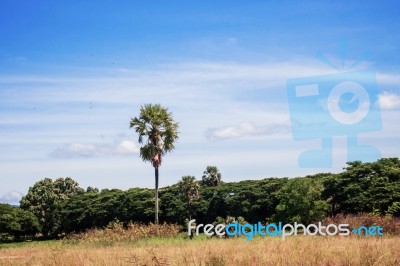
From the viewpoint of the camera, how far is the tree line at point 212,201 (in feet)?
155

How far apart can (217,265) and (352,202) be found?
46.6 metres

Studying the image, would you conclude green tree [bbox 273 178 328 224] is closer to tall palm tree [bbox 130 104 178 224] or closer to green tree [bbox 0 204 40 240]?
tall palm tree [bbox 130 104 178 224]

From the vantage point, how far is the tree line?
1855 inches

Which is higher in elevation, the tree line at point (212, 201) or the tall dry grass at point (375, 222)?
the tree line at point (212, 201)

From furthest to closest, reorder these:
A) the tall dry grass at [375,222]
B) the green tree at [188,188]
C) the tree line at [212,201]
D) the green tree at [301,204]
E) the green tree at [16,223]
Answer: the green tree at [16,223]
the green tree at [188,188]
the tree line at [212,201]
the green tree at [301,204]
the tall dry grass at [375,222]

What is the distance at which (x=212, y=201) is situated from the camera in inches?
2820

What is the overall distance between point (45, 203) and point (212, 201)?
110ft

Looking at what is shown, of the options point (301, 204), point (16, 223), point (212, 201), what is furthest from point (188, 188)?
point (16, 223)

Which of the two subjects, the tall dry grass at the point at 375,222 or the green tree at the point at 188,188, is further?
the green tree at the point at 188,188

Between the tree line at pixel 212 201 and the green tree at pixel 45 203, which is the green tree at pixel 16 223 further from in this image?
the green tree at pixel 45 203

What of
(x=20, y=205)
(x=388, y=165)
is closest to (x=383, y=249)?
(x=388, y=165)

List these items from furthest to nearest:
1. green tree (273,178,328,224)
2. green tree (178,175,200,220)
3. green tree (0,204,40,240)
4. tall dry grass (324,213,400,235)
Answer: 1. green tree (0,204,40,240)
2. green tree (178,175,200,220)
3. green tree (273,178,328,224)
4. tall dry grass (324,213,400,235)

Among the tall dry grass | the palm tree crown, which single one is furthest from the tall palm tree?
the tall dry grass

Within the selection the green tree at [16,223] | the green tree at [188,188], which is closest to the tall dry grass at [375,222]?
the green tree at [188,188]
